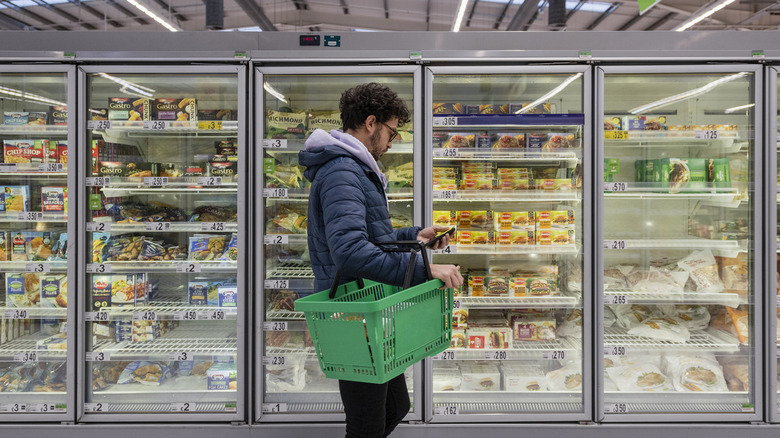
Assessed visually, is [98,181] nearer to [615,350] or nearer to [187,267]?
[187,267]

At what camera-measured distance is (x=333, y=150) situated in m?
1.56

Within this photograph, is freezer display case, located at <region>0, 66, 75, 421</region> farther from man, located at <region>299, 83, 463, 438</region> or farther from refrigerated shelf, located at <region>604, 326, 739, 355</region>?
refrigerated shelf, located at <region>604, 326, 739, 355</region>

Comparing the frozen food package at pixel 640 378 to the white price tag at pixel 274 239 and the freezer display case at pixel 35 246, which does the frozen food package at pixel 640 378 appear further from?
the freezer display case at pixel 35 246

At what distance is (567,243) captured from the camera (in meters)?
2.75

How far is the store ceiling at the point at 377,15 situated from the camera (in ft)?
27.1

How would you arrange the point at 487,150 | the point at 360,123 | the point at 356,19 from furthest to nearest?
the point at 356,19 < the point at 487,150 < the point at 360,123

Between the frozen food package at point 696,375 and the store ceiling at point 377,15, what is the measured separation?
6.48 meters

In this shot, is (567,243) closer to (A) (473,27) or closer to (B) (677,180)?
(B) (677,180)

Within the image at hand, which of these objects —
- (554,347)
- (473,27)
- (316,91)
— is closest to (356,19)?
(473,27)

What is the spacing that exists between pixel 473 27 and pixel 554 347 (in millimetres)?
9103

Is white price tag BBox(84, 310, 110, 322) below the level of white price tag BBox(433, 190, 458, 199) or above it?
below

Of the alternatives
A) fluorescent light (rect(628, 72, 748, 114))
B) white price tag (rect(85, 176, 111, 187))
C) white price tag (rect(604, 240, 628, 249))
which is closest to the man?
white price tag (rect(604, 240, 628, 249))

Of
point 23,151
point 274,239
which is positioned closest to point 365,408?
point 274,239

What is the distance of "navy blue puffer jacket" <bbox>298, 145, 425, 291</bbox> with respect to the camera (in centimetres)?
138
